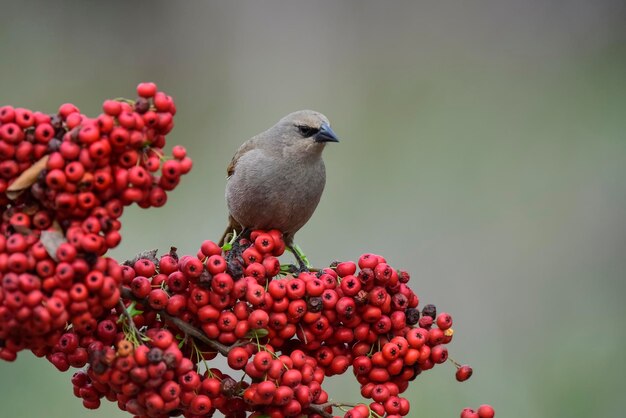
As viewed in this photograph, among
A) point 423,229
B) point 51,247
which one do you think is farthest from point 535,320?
point 51,247

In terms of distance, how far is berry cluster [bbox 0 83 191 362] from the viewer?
6.84 ft

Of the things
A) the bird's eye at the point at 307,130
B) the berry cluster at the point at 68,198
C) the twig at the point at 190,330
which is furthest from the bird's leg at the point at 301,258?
the berry cluster at the point at 68,198

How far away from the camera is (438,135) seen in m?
8.16

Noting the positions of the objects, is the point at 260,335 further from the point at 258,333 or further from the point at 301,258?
the point at 301,258

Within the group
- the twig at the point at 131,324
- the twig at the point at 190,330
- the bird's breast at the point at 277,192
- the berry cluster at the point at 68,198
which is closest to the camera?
the berry cluster at the point at 68,198

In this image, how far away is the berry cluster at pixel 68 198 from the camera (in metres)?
2.08

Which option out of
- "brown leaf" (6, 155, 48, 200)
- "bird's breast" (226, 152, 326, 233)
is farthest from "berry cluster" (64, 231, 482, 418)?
"bird's breast" (226, 152, 326, 233)

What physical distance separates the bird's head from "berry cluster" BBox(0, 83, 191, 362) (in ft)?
6.86

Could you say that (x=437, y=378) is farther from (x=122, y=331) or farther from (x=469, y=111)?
(x=122, y=331)

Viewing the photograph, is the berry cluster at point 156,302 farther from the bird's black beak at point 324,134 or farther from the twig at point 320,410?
the bird's black beak at point 324,134

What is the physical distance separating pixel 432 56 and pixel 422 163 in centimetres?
164

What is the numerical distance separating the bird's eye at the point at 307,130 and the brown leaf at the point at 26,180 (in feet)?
7.44

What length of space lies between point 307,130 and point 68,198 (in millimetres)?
2325

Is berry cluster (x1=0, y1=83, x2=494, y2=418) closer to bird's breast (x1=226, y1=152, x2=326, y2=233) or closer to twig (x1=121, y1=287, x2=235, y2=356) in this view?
twig (x1=121, y1=287, x2=235, y2=356)
